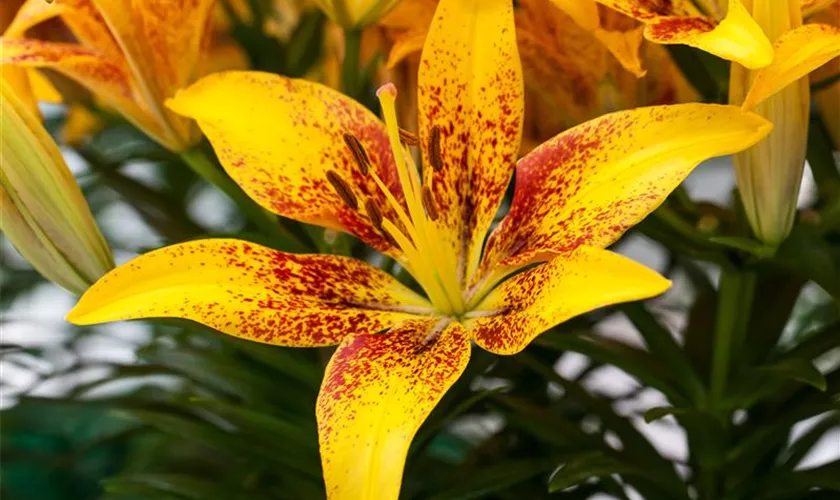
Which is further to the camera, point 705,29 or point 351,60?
point 351,60

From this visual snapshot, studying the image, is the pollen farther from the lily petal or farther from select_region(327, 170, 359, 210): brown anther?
the lily petal

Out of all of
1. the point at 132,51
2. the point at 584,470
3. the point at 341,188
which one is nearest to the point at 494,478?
the point at 584,470

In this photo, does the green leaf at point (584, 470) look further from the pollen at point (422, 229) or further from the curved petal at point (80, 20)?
the curved petal at point (80, 20)

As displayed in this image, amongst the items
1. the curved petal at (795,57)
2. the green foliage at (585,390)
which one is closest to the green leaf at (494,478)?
the green foliage at (585,390)

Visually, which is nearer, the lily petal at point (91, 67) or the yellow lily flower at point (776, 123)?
the yellow lily flower at point (776, 123)

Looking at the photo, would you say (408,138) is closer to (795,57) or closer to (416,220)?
(416,220)

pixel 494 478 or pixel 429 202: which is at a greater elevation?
pixel 429 202

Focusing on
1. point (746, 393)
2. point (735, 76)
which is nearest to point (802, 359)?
point (746, 393)
